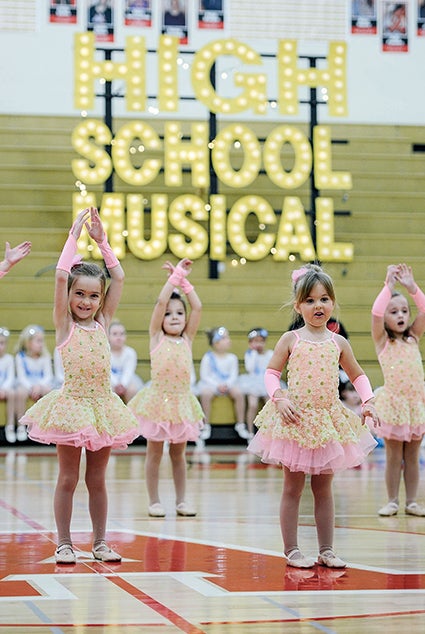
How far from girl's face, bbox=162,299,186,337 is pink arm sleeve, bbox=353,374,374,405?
174 cm

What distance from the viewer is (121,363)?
1033 cm

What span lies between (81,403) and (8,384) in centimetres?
639

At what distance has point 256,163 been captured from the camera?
479 inches

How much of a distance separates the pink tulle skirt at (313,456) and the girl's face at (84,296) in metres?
0.88

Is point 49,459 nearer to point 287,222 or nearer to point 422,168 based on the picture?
point 287,222

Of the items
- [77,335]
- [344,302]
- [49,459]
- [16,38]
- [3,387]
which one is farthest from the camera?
[16,38]

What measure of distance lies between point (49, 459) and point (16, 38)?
6.23m

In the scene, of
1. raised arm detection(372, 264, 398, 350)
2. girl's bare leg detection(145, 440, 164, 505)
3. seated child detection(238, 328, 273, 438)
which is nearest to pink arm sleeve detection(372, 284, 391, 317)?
raised arm detection(372, 264, 398, 350)

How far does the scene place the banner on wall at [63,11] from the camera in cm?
1315

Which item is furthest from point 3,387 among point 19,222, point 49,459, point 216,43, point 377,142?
point 377,142

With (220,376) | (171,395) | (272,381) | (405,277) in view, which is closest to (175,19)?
(220,376)

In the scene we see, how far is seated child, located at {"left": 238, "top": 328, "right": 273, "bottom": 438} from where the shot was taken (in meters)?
10.6

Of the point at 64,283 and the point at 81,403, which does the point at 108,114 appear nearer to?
the point at 64,283

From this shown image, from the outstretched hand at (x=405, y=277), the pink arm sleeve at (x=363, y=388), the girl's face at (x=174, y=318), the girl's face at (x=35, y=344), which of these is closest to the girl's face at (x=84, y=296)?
the pink arm sleeve at (x=363, y=388)
